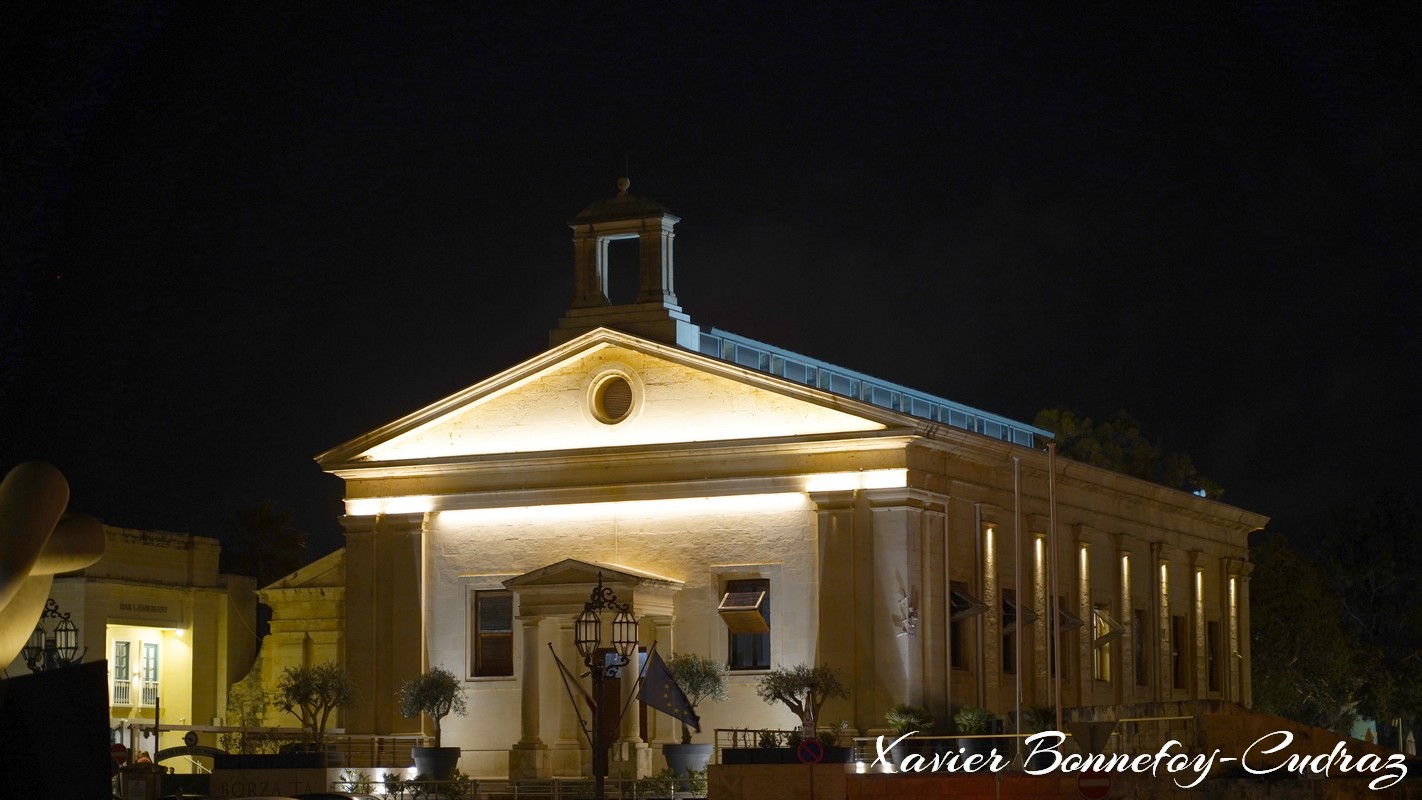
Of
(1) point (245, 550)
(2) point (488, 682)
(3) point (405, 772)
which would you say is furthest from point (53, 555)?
(1) point (245, 550)

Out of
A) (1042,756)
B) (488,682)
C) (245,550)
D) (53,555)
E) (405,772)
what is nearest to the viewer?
(53,555)

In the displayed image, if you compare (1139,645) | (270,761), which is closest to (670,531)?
(270,761)

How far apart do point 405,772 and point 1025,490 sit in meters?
15.4

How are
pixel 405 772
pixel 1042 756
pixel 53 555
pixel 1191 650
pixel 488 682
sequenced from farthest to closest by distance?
pixel 1191 650
pixel 488 682
pixel 405 772
pixel 1042 756
pixel 53 555

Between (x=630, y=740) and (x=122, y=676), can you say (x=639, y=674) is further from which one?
(x=122, y=676)

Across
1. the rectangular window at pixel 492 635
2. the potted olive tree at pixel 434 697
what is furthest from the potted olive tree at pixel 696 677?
the potted olive tree at pixel 434 697

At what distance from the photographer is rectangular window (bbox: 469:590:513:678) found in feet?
166

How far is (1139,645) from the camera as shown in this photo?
196ft

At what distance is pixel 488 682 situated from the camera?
5022cm

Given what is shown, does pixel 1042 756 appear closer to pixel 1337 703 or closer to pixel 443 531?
pixel 443 531

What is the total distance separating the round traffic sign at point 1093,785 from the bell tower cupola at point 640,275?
Answer: 632 inches

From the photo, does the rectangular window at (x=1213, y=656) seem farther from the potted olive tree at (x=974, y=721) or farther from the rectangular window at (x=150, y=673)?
the rectangular window at (x=150, y=673)

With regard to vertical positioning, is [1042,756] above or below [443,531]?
below

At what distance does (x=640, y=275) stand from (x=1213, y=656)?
22421 mm
